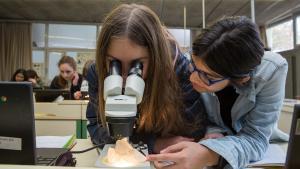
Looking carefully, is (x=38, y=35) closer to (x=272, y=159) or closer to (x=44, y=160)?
(x=44, y=160)

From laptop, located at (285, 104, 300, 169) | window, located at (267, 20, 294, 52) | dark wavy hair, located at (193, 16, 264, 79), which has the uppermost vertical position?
window, located at (267, 20, 294, 52)

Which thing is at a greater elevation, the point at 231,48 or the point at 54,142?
the point at 231,48

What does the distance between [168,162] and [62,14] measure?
225 inches

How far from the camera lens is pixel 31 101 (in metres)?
0.67

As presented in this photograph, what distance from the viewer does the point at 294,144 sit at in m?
0.63

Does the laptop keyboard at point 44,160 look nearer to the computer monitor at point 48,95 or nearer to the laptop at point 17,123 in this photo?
the laptop at point 17,123

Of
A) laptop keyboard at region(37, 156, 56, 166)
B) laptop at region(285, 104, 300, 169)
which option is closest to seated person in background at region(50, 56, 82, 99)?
laptop keyboard at region(37, 156, 56, 166)

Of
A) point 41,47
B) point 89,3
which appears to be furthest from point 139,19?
point 41,47

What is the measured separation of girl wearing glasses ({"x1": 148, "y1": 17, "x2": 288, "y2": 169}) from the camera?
28.1 inches

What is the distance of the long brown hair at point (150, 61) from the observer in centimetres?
81

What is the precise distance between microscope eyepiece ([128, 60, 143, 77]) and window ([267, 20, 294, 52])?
17.5ft

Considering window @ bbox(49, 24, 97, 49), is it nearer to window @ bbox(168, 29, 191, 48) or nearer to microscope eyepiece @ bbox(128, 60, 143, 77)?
window @ bbox(168, 29, 191, 48)

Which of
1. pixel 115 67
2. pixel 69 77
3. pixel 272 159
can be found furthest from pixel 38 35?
pixel 272 159

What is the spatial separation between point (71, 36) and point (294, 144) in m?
6.59
